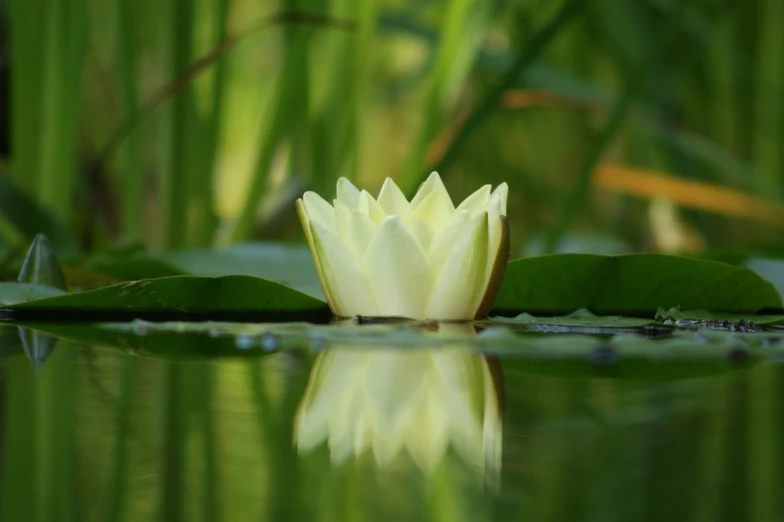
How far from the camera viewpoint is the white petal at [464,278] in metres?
0.58

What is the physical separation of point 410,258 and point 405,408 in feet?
0.87

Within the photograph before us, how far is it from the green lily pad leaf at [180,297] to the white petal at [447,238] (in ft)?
0.33

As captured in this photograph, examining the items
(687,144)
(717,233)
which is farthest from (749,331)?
(717,233)

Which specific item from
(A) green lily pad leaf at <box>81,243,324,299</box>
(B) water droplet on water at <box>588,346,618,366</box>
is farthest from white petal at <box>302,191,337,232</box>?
(B) water droplet on water at <box>588,346,618,366</box>

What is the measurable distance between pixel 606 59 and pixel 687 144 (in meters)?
1.08

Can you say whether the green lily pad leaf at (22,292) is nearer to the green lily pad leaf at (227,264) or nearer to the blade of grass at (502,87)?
the green lily pad leaf at (227,264)

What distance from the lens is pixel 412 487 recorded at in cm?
22

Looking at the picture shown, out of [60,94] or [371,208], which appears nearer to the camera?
[371,208]

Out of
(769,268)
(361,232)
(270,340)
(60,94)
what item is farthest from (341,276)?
(60,94)

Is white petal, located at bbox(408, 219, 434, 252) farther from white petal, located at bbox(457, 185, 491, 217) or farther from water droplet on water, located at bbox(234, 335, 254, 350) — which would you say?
water droplet on water, located at bbox(234, 335, 254, 350)

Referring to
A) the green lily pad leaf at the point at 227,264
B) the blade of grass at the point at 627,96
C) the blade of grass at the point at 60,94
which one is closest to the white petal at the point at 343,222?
the green lily pad leaf at the point at 227,264

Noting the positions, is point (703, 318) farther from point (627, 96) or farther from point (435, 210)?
point (627, 96)

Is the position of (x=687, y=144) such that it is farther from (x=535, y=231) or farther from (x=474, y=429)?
(x=474, y=429)

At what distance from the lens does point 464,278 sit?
58 cm
